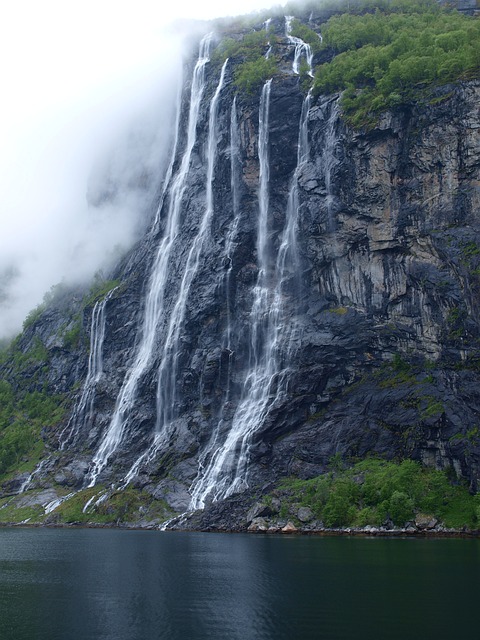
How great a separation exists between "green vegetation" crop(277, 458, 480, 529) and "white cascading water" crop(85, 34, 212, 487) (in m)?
30.1

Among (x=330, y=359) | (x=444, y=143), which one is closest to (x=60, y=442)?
(x=330, y=359)

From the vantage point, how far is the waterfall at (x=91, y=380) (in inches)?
3558

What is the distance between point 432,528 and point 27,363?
3282 inches

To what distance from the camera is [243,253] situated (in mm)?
82375

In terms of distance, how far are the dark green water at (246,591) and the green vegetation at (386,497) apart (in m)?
5.51

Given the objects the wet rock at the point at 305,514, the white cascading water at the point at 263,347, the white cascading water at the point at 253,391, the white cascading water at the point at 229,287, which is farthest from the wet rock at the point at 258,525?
the white cascading water at the point at 229,287

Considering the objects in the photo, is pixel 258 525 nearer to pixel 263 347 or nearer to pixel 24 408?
pixel 263 347

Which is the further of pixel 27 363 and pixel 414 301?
pixel 27 363

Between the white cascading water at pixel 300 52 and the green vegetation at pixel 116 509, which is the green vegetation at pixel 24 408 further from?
the white cascading water at pixel 300 52

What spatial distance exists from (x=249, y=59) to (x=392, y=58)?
26.3 meters

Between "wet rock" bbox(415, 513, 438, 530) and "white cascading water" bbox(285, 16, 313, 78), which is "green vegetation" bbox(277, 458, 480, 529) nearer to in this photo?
"wet rock" bbox(415, 513, 438, 530)

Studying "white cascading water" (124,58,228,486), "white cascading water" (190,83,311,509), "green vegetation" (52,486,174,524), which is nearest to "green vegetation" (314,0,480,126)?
"white cascading water" (190,83,311,509)

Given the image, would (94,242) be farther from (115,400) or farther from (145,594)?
(145,594)

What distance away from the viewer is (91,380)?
95.6 meters
